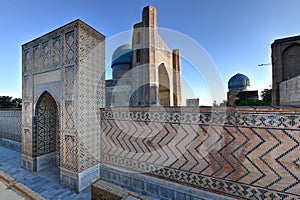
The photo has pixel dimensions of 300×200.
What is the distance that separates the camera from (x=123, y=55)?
40.7 feet

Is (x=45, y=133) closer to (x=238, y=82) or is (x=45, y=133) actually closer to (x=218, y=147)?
(x=218, y=147)

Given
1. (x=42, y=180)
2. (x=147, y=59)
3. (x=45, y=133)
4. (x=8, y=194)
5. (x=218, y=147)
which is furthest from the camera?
(x=147, y=59)

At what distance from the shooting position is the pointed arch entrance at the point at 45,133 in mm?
3840

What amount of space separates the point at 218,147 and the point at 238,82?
16.7m

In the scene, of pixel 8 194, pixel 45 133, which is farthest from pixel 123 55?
pixel 8 194

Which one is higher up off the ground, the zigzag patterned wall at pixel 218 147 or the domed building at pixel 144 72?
the domed building at pixel 144 72

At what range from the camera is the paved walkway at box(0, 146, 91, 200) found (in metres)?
2.93

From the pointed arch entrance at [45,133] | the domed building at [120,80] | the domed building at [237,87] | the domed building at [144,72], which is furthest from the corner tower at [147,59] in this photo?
the domed building at [237,87]

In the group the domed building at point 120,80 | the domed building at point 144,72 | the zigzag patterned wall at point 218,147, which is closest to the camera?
the zigzag patterned wall at point 218,147

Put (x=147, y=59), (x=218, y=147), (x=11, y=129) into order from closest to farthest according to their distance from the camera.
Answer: (x=218, y=147)
(x=11, y=129)
(x=147, y=59)

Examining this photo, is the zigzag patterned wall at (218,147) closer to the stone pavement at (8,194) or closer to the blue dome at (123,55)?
the stone pavement at (8,194)

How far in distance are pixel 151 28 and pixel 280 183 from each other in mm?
10302

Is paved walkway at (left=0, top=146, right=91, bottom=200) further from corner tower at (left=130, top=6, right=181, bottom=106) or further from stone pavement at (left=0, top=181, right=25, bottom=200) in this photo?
corner tower at (left=130, top=6, right=181, bottom=106)

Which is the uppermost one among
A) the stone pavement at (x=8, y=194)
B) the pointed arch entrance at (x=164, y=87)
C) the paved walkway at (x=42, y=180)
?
the pointed arch entrance at (x=164, y=87)
